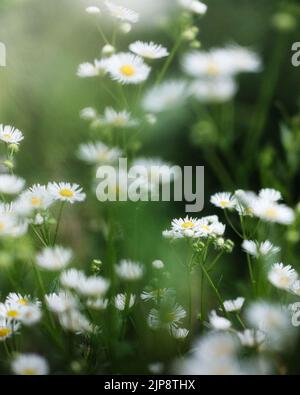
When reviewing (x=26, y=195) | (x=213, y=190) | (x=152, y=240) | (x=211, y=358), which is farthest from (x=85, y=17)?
(x=211, y=358)

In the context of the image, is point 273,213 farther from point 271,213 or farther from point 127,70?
point 127,70

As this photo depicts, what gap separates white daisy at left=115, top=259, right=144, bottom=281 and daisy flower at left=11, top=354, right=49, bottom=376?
0.15 m

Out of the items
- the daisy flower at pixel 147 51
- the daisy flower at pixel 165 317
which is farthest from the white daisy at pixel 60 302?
the daisy flower at pixel 147 51

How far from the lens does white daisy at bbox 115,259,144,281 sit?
2.51ft

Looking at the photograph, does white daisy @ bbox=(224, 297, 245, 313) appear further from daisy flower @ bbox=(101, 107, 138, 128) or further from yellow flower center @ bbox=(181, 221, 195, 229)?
daisy flower @ bbox=(101, 107, 138, 128)

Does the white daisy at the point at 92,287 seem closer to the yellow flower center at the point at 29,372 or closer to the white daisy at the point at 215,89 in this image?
the yellow flower center at the point at 29,372

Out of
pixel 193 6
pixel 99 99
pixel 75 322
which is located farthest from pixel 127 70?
pixel 99 99

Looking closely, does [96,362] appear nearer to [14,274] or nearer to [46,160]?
[14,274]

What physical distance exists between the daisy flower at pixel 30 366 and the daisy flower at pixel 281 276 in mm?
302

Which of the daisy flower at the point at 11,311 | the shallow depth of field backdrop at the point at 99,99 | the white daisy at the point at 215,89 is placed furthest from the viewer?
the shallow depth of field backdrop at the point at 99,99

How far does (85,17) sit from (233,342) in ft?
3.40

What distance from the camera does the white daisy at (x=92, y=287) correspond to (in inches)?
28.3

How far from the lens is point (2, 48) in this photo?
1343 millimetres

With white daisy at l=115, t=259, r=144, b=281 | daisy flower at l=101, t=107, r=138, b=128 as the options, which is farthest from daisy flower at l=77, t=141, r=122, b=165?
white daisy at l=115, t=259, r=144, b=281
